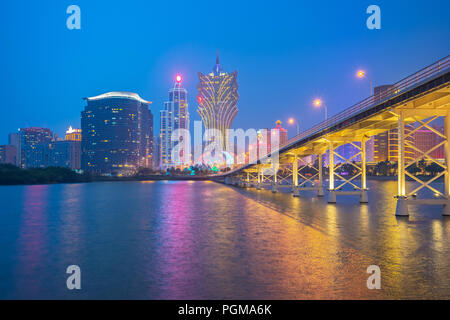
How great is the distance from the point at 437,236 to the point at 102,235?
18374 mm

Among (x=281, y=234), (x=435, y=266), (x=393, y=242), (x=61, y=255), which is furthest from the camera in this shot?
(x=281, y=234)

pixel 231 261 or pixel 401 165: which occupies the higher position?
pixel 401 165

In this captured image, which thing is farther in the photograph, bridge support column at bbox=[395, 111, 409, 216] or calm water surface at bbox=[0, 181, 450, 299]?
bridge support column at bbox=[395, 111, 409, 216]

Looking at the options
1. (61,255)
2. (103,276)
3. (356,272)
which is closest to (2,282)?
(103,276)

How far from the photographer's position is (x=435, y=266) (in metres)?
12.0

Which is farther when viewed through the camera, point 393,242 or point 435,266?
point 393,242

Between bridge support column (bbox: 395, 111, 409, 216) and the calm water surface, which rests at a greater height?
bridge support column (bbox: 395, 111, 409, 216)

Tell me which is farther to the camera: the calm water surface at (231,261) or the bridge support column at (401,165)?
the bridge support column at (401,165)

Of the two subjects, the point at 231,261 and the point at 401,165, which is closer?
the point at 231,261

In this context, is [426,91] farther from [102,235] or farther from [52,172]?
[52,172]

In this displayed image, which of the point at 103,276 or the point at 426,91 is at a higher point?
the point at 426,91

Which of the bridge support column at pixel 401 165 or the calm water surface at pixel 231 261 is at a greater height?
the bridge support column at pixel 401 165
